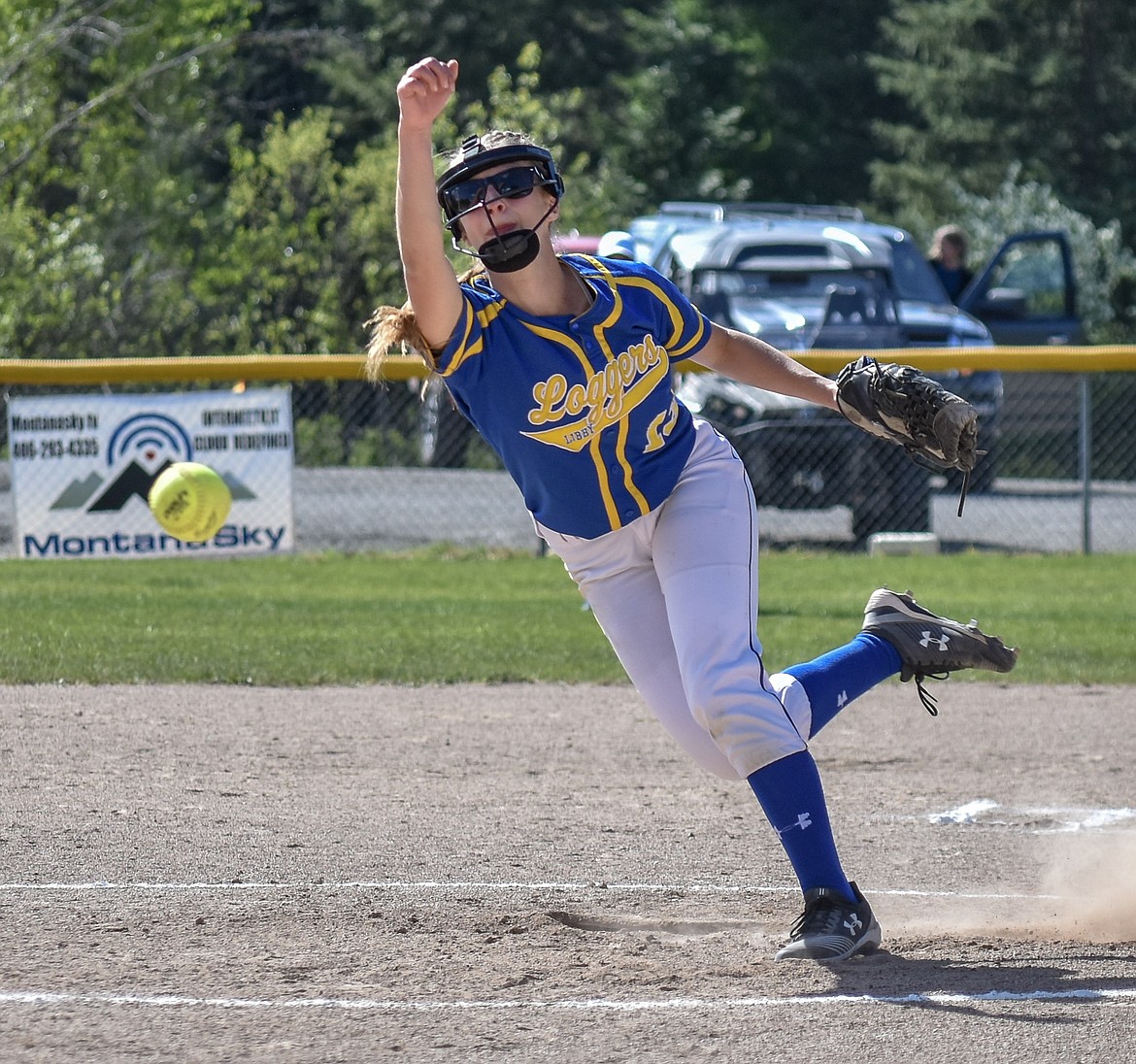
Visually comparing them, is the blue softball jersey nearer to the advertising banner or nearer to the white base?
the advertising banner

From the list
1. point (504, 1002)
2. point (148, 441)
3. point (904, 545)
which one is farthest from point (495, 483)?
point (504, 1002)

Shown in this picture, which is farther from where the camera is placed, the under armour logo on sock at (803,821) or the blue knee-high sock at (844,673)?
the blue knee-high sock at (844,673)

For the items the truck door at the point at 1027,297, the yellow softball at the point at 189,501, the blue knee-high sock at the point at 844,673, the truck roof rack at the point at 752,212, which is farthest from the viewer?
the truck roof rack at the point at 752,212

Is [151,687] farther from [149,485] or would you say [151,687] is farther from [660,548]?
[660,548]

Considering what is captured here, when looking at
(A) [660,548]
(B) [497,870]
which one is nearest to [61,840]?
(B) [497,870]

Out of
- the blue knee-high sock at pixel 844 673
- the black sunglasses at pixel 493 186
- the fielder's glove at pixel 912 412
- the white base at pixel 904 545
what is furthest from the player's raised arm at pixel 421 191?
the white base at pixel 904 545

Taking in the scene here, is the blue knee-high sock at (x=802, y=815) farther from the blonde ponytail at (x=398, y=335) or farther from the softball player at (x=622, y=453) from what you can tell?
the blonde ponytail at (x=398, y=335)

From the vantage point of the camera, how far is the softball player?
370 cm

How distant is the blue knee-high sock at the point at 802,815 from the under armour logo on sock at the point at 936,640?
692 millimetres

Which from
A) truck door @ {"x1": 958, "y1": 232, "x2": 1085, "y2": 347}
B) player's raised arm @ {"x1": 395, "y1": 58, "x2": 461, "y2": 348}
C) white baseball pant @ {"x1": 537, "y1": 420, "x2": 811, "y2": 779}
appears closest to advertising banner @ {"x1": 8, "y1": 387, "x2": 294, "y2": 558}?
white baseball pant @ {"x1": 537, "y1": 420, "x2": 811, "y2": 779}

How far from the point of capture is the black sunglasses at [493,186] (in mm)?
3768

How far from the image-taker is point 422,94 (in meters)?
3.47

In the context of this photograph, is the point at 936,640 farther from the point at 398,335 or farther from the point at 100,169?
the point at 100,169

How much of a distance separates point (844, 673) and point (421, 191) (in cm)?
161
